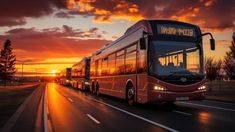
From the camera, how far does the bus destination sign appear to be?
54.8ft

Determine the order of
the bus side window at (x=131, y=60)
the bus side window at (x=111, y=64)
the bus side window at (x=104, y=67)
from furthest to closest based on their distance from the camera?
the bus side window at (x=104, y=67) < the bus side window at (x=111, y=64) < the bus side window at (x=131, y=60)

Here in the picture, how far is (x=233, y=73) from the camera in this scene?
5397cm

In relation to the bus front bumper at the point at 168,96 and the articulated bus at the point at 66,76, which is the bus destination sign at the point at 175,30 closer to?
the bus front bumper at the point at 168,96

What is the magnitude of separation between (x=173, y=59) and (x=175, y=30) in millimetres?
1592

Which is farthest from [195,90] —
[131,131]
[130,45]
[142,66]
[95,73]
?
[95,73]

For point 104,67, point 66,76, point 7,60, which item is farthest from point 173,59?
point 7,60

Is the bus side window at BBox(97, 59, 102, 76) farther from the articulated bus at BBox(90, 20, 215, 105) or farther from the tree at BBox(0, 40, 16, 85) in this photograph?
the tree at BBox(0, 40, 16, 85)

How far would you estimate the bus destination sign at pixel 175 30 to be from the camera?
16.7m

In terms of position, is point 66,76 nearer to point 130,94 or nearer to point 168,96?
point 130,94

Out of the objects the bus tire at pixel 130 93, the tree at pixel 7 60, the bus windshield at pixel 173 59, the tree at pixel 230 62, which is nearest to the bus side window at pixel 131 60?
the bus tire at pixel 130 93

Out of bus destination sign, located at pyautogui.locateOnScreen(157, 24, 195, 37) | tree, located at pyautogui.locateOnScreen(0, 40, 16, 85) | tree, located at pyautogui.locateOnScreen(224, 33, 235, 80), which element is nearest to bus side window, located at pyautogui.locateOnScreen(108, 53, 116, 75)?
bus destination sign, located at pyautogui.locateOnScreen(157, 24, 195, 37)

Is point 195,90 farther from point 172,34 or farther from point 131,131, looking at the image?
point 131,131

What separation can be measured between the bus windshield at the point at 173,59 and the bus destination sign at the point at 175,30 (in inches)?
19.6

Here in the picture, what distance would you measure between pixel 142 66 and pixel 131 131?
662cm
